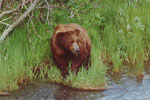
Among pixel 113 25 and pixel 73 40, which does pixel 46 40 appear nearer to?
pixel 73 40

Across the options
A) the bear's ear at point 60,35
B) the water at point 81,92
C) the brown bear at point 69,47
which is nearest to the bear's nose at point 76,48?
the brown bear at point 69,47

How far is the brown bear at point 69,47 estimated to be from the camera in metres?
5.98

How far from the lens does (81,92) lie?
5793 millimetres

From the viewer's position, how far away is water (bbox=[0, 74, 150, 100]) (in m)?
5.51

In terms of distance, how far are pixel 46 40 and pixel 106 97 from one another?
2.11 m

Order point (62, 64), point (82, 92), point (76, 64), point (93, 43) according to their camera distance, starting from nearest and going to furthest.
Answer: point (82, 92)
point (76, 64)
point (62, 64)
point (93, 43)

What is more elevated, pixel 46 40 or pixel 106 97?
pixel 46 40

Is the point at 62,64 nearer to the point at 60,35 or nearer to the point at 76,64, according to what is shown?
the point at 76,64

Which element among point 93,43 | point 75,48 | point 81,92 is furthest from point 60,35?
point 93,43

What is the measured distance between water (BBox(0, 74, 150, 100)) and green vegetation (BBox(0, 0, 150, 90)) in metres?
0.19

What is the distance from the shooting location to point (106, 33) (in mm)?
7824

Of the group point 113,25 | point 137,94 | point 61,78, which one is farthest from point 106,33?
point 137,94

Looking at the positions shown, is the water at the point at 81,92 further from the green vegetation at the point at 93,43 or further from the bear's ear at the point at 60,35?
the bear's ear at the point at 60,35

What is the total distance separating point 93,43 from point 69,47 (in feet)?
4.68
